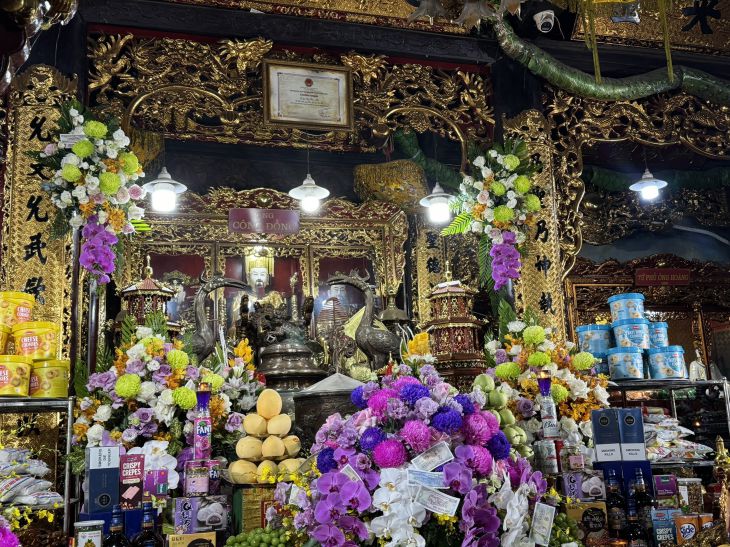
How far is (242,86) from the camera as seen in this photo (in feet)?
15.9

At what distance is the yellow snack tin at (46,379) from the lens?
383 centimetres

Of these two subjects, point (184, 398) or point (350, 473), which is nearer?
point (350, 473)

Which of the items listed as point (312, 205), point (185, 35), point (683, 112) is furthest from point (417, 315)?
point (185, 35)

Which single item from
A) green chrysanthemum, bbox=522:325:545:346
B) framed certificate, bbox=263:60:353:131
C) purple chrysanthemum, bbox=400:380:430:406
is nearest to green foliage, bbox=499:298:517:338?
green chrysanthemum, bbox=522:325:545:346

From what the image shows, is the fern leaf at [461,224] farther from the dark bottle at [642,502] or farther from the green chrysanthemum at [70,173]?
the dark bottle at [642,502]

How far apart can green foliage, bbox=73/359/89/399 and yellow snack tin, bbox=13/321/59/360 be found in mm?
219

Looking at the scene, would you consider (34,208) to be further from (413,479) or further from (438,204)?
(438,204)

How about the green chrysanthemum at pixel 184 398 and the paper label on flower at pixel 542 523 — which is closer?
the paper label on flower at pixel 542 523

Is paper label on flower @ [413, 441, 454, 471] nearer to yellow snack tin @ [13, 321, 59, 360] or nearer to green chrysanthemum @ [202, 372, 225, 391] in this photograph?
green chrysanthemum @ [202, 372, 225, 391]

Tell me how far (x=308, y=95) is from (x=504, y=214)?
141cm

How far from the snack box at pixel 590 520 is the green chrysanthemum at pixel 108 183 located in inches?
109

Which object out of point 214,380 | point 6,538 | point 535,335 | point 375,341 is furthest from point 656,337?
point 6,538

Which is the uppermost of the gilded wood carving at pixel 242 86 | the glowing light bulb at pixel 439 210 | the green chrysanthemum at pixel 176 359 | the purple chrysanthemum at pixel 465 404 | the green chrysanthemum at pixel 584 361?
the gilded wood carving at pixel 242 86

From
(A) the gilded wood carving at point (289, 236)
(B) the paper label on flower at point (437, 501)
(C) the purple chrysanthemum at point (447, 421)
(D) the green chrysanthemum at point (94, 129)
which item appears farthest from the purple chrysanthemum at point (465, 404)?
(A) the gilded wood carving at point (289, 236)
